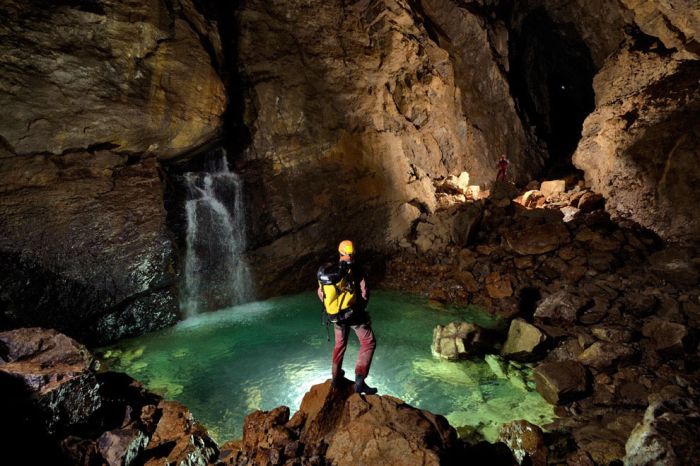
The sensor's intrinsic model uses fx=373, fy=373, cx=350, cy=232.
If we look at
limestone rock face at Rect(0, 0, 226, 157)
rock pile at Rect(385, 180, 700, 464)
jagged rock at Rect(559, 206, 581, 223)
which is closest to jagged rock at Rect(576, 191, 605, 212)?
rock pile at Rect(385, 180, 700, 464)

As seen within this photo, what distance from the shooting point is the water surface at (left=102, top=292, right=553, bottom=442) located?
476cm

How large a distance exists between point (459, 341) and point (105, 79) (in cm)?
786

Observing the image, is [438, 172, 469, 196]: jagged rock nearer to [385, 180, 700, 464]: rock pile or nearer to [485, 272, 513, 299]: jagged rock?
[385, 180, 700, 464]: rock pile

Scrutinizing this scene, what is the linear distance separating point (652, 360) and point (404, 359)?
3.42 metres

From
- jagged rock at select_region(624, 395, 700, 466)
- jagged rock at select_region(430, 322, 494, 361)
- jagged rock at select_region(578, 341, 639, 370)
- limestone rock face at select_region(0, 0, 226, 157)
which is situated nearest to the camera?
jagged rock at select_region(624, 395, 700, 466)

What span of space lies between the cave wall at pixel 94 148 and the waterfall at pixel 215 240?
73cm

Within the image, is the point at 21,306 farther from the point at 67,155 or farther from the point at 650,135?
the point at 650,135

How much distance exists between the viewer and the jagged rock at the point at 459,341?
5.96m

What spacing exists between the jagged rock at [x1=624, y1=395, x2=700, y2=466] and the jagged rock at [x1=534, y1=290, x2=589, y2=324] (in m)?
3.38

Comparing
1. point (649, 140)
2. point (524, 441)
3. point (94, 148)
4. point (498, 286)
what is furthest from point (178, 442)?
point (649, 140)

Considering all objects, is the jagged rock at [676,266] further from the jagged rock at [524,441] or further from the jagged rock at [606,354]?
the jagged rock at [524,441]

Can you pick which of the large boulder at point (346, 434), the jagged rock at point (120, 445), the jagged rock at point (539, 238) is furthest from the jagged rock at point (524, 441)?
the jagged rock at point (539, 238)

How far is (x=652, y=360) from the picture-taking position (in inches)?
202

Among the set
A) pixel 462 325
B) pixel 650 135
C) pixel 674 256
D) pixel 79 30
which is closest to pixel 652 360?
pixel 462 325
